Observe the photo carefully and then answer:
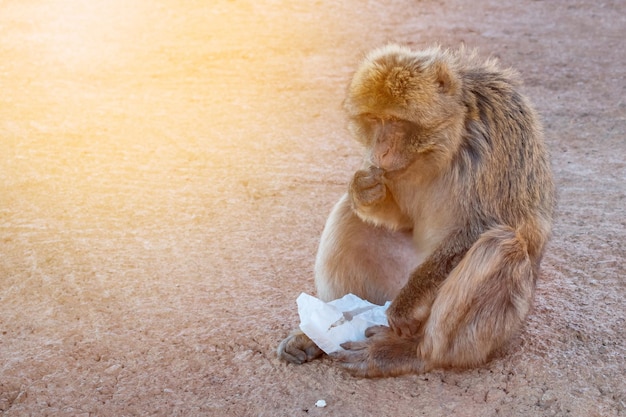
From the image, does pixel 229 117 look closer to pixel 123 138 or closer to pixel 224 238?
pixel 123 138

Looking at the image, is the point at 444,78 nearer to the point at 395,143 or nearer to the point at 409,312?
the point at 395,143

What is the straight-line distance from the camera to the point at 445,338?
345 cm

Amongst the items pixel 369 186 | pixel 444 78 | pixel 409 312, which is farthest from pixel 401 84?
pixel 409 312

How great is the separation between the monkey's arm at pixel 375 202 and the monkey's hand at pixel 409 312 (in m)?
0.40

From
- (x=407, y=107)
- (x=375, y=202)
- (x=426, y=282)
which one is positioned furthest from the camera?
(x=375, y=202)

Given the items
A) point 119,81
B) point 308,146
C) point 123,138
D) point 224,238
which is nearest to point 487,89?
point 224,238

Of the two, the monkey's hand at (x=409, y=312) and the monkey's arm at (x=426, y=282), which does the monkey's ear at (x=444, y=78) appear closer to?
the monkey's arm at (x=426, y=282)

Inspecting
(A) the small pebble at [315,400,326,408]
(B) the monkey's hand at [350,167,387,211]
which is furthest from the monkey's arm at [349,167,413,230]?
(A) the small pebble at [315,400,326,408]

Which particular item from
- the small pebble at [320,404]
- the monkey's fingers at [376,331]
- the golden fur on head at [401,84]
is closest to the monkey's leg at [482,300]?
the monkey's fingers at [376,331]

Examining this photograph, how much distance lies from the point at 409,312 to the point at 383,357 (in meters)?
0.23

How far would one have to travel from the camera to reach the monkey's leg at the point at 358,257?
393 centimetres

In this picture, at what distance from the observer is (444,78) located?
3.43 m

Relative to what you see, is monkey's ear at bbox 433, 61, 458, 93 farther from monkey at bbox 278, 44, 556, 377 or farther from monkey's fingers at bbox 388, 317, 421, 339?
monkey's fingers at bbox 388, 317, 421, 339

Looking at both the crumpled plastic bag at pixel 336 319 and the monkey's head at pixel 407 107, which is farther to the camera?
the crumpled plastic bag at pixel 336 319
